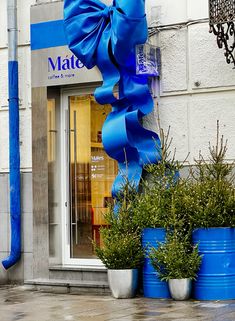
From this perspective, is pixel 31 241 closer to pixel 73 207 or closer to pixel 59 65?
pixel 73 207

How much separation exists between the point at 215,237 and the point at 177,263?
57 cm

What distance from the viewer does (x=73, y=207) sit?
38.5 ft

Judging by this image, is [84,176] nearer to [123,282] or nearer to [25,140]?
[25,140]

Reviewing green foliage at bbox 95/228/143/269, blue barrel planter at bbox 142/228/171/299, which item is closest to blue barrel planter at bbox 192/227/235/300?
blue barrel planter at bbox 142/228/171/299

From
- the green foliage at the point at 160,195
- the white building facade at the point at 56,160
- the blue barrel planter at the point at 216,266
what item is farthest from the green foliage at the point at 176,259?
the white building facade at the point at 56,160

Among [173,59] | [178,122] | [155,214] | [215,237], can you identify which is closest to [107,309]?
[155,214]

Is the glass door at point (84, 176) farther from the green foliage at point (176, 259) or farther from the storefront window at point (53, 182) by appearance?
the green foliage at point (176, 259)

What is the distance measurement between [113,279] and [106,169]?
6.98 feet

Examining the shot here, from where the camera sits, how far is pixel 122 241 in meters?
9.79

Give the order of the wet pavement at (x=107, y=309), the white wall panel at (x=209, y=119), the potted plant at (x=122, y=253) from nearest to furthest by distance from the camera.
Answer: the wet pavement at (x=107, y=309), the potted plant at (x=122, y=253), the white wall panel at (x=209, y=119)

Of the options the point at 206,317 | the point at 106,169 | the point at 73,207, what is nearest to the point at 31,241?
the point at 73,207

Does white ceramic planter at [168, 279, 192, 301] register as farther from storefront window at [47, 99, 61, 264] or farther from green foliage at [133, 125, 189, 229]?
storefront window at [47, 99, 61, 264]

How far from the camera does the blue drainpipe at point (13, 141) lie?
38.5 feet

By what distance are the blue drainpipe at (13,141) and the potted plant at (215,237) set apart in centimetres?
326
